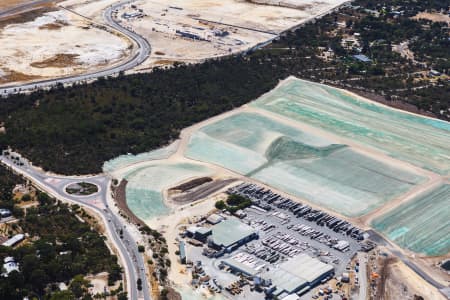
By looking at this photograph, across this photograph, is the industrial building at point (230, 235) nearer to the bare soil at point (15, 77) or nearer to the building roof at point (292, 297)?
the building roof at point (292, 297)

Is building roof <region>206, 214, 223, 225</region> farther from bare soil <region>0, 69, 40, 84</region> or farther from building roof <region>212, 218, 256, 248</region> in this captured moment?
bare soil <region>0, 69, 40, 84</region>

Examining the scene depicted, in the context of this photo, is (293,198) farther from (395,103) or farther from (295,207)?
(395,103)

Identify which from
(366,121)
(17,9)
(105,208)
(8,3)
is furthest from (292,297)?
(8,3)

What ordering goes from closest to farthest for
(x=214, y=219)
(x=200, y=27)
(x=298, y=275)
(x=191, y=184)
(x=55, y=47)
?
(x=298, y=275) < (x=214, y=219) < (x=191, y=184) < (x=55, y=47) < (x=200, y=27)

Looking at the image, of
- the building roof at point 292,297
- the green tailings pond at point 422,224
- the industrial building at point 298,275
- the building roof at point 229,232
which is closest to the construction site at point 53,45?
the building roof at point 229,232

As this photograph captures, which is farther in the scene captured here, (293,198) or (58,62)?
(58,62)

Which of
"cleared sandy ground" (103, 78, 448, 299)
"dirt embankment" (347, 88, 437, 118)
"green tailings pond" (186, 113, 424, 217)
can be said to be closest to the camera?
"cleared sandy ground" (103, 78, 448, 299)

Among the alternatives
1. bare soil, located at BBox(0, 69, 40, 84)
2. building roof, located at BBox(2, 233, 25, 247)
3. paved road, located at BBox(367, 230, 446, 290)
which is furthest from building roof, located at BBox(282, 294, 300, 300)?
bare soil, located at BBox(0, 69, 40, 84)
